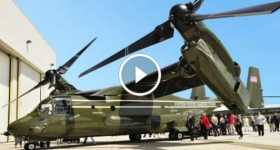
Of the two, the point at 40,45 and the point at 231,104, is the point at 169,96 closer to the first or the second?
the point at 231,104

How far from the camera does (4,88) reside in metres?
33.6

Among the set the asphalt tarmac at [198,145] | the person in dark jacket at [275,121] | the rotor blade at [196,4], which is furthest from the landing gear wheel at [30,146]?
the person in dark jacket at [275,121]

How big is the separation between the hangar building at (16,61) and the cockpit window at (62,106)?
41.6ft

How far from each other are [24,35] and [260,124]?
2423 centimetres

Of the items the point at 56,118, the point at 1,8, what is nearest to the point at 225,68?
the point at 56,118

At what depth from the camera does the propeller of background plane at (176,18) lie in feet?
43.3

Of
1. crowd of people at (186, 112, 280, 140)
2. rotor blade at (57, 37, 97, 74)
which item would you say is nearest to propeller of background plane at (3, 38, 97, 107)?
rotor blade at (57, 37, 97, 74)

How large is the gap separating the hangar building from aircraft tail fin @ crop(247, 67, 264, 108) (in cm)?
1760

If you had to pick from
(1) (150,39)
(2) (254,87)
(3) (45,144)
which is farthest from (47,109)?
(2) (254,87)

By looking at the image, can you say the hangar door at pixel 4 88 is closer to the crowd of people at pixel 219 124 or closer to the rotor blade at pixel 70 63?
the rotor blade at pixel 70 63

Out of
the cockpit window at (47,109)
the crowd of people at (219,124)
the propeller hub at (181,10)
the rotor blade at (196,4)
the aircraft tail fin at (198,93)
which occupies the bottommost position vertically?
the crowd of people at (219,124)

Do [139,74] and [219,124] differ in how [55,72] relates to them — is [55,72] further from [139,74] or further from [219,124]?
[219,124]

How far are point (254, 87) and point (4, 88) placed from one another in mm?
20612

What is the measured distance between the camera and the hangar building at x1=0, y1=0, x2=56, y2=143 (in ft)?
108
